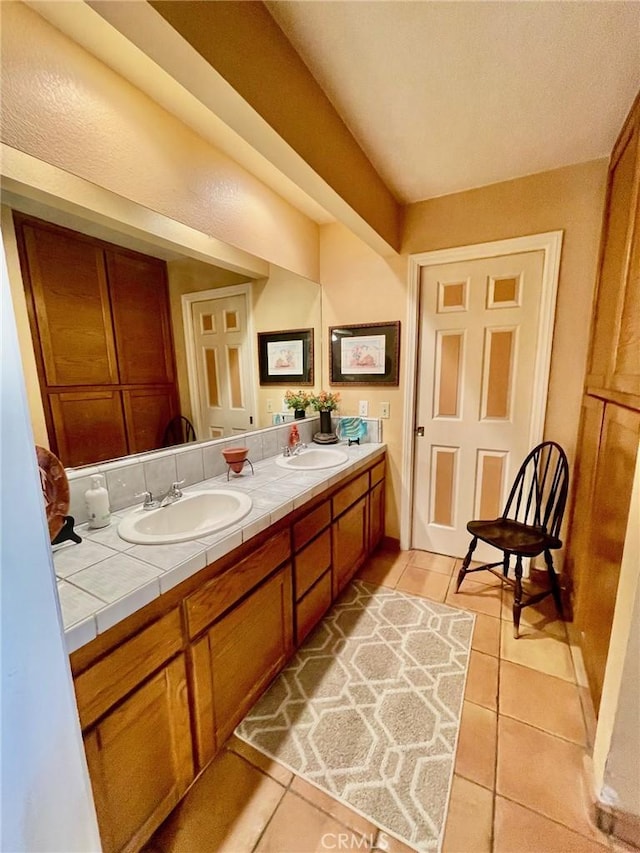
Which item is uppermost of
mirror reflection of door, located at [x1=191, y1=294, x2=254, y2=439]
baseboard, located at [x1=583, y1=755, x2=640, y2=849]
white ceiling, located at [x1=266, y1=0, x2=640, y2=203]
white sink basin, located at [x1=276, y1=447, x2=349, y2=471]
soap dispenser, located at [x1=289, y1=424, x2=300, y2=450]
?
white ceiling, located at [x1=266, y1=0, x2=640, y2=203]

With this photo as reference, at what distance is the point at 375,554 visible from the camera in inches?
101

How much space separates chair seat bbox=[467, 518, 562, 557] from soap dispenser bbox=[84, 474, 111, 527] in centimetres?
183

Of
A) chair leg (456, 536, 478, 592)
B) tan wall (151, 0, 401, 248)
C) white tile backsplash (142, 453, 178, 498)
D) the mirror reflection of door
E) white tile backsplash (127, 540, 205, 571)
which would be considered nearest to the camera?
tan wall (151, 0, 401, 248)

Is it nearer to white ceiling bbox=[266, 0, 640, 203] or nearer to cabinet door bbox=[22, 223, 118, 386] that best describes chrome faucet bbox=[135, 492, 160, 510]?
cabinet door bbox=[22, 223, 118, 386]

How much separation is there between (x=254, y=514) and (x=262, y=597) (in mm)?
332

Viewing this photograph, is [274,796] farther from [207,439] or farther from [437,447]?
[437,447]

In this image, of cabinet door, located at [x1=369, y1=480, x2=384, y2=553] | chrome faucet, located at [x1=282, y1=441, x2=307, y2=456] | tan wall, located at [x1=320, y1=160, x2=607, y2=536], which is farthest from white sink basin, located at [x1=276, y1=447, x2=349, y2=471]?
tan wall, located at [x1=320, y1=160, x2=607, y2=536]

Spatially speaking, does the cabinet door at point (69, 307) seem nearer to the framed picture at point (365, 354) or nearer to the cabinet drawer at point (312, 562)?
the cabinet drawer at point (312, 562)

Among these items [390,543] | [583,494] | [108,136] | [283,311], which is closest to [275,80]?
[108,136]

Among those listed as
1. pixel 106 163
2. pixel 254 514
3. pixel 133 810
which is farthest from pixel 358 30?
pixel 133 810

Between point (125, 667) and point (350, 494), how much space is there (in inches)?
53.0

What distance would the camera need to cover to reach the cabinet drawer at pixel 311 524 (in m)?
1.50

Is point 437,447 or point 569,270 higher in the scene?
point 569,270

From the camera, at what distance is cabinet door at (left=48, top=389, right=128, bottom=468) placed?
3.90 feet
